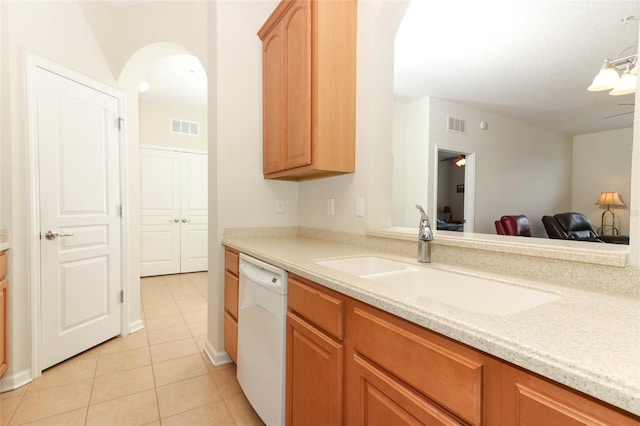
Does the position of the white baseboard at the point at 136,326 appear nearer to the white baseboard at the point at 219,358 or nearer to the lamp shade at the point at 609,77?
the white baseboard at the point at 219,358

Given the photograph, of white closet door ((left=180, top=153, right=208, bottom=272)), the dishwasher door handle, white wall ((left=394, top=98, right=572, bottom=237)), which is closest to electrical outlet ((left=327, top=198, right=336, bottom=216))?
the dishwasher door handle

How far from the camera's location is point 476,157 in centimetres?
496

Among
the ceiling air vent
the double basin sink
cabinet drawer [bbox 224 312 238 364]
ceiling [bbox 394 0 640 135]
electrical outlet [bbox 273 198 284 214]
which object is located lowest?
cabinet drawer [bbox 224 312 238 364]

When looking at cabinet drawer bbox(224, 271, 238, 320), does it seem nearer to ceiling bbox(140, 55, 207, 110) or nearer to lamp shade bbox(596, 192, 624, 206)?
ceiling bbox(140, 55, 207, 110)

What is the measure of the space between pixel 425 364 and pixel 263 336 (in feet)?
3.10

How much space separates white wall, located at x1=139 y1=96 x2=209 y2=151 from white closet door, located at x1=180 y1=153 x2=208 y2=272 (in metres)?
0.27

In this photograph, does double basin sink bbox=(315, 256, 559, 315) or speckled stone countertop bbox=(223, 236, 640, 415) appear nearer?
speckled stone countertop bbox=(223, 236, 640, 415)

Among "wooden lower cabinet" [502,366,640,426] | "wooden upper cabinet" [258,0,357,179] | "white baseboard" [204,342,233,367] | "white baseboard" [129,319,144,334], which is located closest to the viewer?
"wooden lower cabinet" [502,366,640,426]

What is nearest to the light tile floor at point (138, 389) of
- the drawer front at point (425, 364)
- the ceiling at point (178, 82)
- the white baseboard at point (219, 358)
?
the white baseboard at point (219, 358)

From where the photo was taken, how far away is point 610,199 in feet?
19.0

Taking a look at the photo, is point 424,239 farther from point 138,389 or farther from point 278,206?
point 138,389

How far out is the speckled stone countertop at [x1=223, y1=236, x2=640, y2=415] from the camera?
18.5 inches

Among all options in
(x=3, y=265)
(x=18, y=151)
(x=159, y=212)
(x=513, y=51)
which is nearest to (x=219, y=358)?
(x=3, y=265)

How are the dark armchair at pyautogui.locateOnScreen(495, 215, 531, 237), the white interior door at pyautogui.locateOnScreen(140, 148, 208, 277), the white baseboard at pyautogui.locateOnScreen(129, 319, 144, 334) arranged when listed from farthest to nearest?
the white interior door at pyautogui.locateOnScreen(140, 148, 208, 277) → the dark armchair at pyautogui.locateOnScreen(495, 215, 531, 237) → the white baseboard at pyautogui.locateOnScreen(129, 319, 144, 334)
